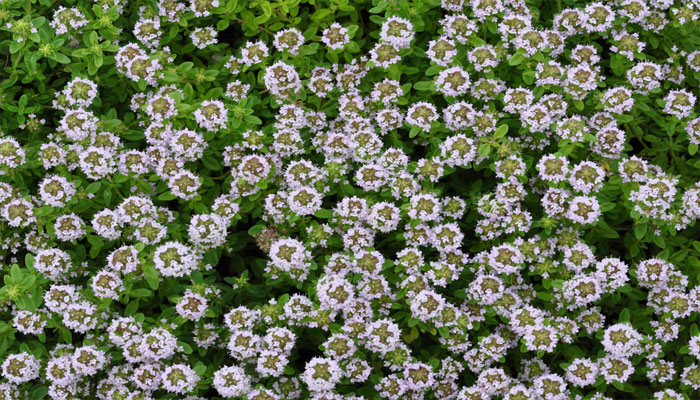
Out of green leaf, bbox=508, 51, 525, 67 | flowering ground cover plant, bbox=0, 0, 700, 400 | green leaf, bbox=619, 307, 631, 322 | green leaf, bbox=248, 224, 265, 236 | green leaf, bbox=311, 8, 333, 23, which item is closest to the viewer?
flowering ground cover plant, bbox=0, 0, 700, 400

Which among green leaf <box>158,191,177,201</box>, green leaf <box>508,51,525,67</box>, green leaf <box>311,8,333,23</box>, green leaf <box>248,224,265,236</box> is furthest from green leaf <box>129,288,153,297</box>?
green leaf <box>508,51,525,67</box>

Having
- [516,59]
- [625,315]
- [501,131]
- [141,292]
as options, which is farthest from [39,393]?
[516,59]

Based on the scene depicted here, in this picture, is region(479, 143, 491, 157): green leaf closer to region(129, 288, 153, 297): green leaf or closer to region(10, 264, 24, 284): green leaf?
region(129, 288, 153, 297): green leaf

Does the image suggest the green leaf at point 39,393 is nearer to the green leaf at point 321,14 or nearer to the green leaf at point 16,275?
the green leaf at point 16,275

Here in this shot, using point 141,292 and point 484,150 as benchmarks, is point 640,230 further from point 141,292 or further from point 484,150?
point 141,292

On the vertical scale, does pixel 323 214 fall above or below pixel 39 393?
above

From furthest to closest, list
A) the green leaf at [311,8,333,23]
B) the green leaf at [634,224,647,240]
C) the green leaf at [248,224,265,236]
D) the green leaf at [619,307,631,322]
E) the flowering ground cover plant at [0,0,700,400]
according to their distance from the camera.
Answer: the green leaf at [311,8,333,23] → the green leaf at [248,224,265,236] → the green leaf at [634,224,647,240] → the green leaf at [619,307,631,322] → the flowering ground cover plant at [0,0,700,400]

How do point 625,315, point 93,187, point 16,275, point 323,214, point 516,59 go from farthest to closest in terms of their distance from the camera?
point 516,59
point 93,187
point 323,214
point 625,315
point 16,275

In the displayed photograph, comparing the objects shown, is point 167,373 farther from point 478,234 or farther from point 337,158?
point 478,234

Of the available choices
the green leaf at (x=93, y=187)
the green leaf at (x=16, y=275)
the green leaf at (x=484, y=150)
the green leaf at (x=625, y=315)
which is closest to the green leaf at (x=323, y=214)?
the green leaf at (x=484, y=150)
